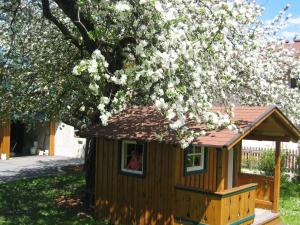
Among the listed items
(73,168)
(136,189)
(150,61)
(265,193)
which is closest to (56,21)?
(136,189)

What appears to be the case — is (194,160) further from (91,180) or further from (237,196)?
(91,180)

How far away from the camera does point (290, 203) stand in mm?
16016

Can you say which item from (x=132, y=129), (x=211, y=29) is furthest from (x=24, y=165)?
(x=211, y=29)

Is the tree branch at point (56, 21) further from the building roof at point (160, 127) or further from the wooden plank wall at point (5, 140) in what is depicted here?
the wooden plank wall at point (5, 140)

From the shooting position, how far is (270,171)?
22.2 m

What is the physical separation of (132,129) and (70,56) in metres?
4.98

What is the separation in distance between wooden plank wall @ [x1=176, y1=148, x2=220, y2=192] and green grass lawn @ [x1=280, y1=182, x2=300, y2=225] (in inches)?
104

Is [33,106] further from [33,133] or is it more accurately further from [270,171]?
[33,133]

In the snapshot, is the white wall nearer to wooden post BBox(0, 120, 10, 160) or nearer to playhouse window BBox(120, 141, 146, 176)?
wooden post BBox(0, 120, 10, 160)

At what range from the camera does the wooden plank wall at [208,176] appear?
1140 cm

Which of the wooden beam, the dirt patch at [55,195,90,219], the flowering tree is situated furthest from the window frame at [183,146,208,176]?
the dirt patch at [55,195,90,219]

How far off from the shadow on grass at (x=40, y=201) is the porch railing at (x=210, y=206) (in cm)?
289

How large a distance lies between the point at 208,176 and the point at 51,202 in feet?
18.2

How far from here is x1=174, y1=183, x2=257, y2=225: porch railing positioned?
1037cm
